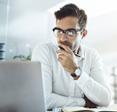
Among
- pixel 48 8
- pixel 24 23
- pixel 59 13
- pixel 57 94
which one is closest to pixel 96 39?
pixel 48 8

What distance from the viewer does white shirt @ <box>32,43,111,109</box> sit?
1.73m

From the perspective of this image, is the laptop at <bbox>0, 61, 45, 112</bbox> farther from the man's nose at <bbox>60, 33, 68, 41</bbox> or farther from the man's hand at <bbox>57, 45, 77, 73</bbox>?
the man's nose at <bbox>60, 33, 68, 41</bbox>

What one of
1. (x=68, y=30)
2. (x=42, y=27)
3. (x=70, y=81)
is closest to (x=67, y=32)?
(x=68, y=30)

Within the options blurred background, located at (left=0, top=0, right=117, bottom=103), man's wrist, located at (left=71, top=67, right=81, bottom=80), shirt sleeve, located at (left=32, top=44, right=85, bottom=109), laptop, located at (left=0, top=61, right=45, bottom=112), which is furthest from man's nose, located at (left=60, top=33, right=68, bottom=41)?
blurred background, located at (left=0, top=0, right=117, bottom=103)

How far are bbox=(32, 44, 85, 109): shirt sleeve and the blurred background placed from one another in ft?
3.03

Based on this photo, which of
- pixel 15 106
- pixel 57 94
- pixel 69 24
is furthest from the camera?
pixel 69 24

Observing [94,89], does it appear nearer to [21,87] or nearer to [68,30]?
[68,30]

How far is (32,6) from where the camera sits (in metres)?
2.97

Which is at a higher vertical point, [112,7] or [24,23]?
[112,7]

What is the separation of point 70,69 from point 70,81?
0.14 metres

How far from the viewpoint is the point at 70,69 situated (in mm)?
1801

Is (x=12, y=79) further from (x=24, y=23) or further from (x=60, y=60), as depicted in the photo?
(x=24, y=23)

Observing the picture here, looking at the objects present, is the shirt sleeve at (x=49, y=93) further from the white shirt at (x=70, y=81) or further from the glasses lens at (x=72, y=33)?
the glasses lens at (x=72, y=33)

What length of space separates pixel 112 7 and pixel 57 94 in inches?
70.3
